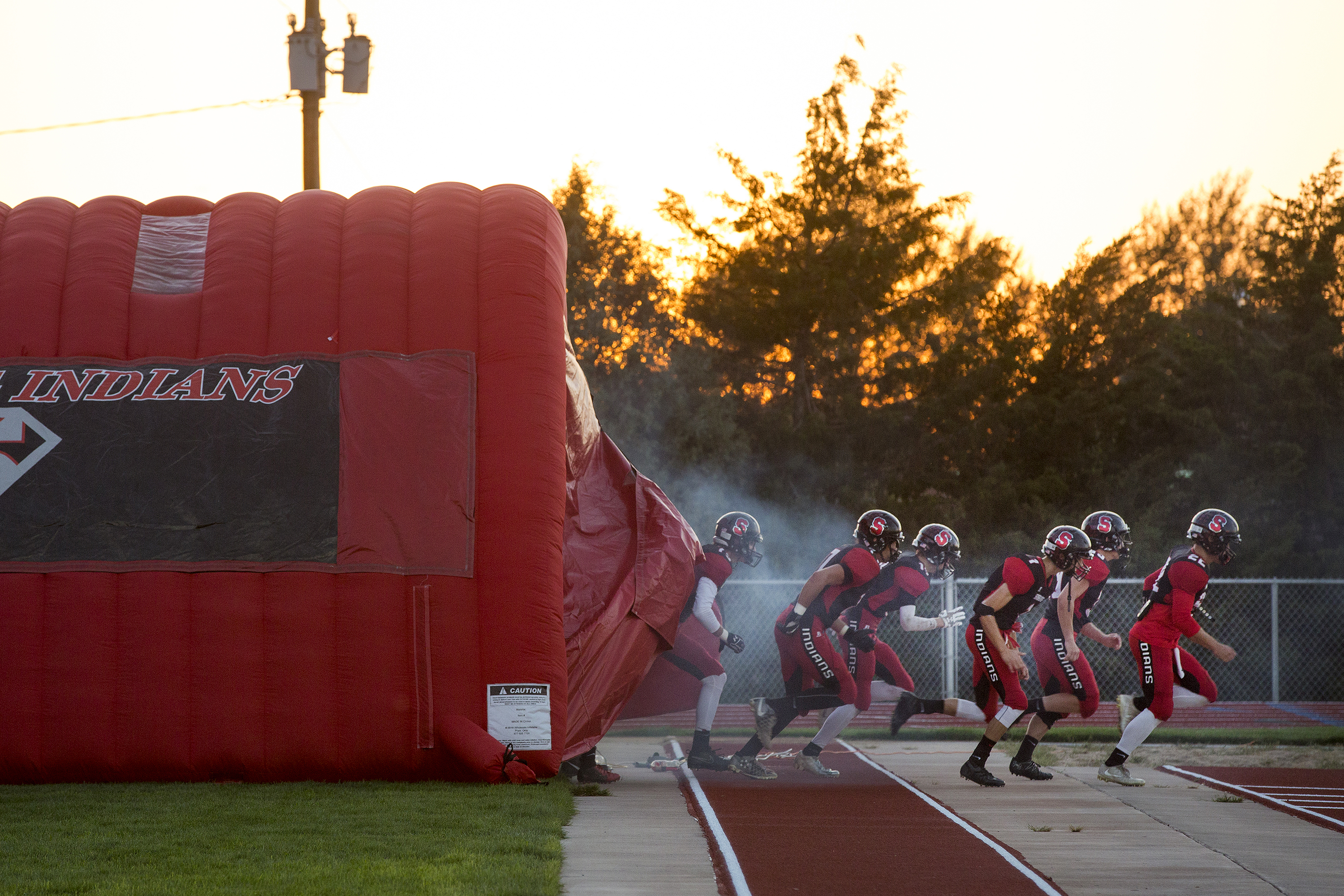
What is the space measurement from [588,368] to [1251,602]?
1150 cm

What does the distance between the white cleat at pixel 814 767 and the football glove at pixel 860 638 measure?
928mm

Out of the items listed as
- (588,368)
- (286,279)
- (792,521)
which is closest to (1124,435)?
(792,521)

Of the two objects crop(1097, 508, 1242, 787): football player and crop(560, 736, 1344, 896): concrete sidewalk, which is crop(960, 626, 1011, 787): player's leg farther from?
crop(1097, 508, 1242, 787): football player

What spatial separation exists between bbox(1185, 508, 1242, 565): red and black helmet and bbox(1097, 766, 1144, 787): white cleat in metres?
1.75

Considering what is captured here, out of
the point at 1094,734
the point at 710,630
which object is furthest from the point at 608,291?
the point at 710,630

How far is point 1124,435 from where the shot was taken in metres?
24.2

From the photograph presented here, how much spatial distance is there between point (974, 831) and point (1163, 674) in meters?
Answer: 2.81

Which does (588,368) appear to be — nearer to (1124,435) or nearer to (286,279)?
(1124,435)

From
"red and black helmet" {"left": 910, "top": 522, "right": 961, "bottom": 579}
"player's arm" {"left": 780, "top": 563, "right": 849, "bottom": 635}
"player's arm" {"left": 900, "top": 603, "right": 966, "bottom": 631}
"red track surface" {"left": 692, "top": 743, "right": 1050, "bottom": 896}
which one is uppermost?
"red and black helmet" {"left": 910, "top": 522, "right": 961, "bottom": 579}

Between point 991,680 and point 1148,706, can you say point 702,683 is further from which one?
point 1148,706

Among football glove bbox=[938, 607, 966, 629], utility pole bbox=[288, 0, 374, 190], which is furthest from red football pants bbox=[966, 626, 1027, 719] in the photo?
utility pole bbox=[288, 0, 374, 190]

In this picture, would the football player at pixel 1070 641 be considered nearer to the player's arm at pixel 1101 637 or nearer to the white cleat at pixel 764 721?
the player's arm at pixel 1101 637

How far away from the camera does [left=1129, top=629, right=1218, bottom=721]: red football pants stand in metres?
9.27

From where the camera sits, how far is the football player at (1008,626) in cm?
916
